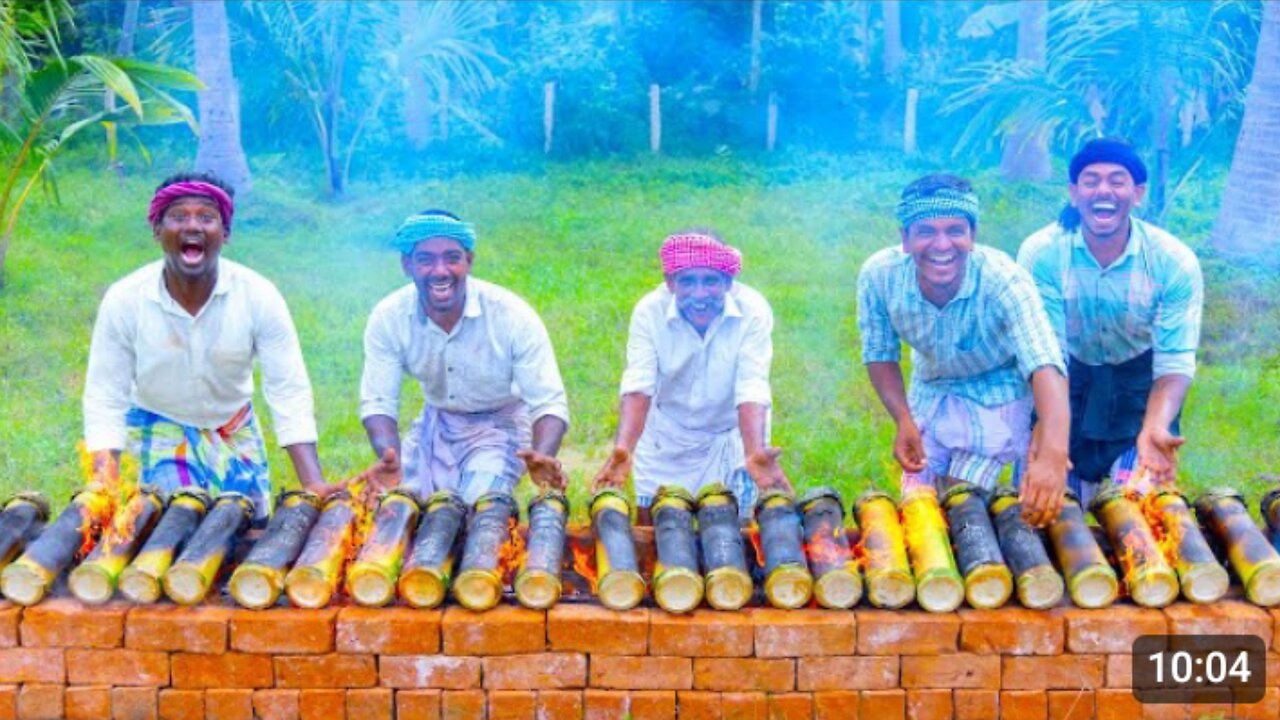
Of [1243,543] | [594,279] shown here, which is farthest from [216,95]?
[1243,543]

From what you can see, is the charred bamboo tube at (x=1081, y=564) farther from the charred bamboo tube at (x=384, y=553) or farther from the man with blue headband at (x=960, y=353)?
the charred bamboo tube at (x=384, y=553)

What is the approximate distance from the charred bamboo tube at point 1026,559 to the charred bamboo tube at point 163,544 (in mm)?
2540

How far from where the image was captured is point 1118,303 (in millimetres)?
5453

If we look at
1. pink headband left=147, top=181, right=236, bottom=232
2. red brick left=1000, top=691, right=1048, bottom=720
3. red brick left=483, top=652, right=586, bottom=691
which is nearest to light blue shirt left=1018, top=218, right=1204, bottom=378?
red brick left=1000, top=691, right=1048, bottom=720

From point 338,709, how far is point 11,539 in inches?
48.0

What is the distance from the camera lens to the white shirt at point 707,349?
548cm

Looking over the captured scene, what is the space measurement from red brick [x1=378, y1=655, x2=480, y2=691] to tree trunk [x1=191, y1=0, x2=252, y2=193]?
10521 millimetres

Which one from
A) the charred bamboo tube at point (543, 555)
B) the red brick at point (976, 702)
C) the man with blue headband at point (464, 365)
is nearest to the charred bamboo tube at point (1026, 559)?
the red brick at point (976, 702)

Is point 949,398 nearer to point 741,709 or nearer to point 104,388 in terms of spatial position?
point 741,709

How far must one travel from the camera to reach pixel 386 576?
4281mm

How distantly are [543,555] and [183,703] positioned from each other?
114cm

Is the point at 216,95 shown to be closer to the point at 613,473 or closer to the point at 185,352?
the point at 185,352

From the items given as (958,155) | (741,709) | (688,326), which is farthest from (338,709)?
(958,155)

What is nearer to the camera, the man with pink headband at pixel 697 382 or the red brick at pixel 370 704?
the red brick at pixel 370 704
